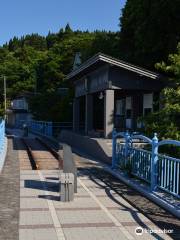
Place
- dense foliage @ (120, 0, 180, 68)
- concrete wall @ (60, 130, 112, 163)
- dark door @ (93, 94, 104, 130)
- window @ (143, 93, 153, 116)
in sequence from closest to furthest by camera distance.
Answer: concrete wall @ (60, 130, 112, 163) → dense foliage @ (120, 0, 180, 68) → window @ (143, 93, 153, 116) → dark door @ (93, 94, 104, 130)

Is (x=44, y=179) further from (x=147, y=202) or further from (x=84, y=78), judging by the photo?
(x=84, y=78)

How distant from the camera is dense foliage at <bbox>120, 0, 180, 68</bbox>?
23.7 meters

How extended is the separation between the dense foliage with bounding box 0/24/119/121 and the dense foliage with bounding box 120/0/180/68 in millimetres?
7136

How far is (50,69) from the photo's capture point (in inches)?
2594

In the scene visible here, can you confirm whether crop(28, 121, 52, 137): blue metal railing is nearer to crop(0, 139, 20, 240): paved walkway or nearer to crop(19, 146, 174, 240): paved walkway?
crop(0, 139, 20, 240): paved walkway

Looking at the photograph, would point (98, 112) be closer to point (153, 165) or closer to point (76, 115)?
point (76, 115)

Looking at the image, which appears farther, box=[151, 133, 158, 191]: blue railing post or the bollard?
box=[151, 133, 158, 191]: blue railing post

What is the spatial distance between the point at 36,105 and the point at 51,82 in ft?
56.3

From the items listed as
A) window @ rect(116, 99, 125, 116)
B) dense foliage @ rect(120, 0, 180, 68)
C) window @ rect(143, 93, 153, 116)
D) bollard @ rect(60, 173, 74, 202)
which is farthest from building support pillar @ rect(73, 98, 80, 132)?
bollard @ rect(60, 173, 74, 202)

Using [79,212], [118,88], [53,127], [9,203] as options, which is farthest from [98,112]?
[79,212]

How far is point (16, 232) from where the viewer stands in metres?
7.92

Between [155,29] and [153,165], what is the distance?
14400 millimetres

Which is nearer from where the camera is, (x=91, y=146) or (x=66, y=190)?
(x=66, y=190)

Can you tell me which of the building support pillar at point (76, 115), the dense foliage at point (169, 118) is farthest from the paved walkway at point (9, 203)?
the building support pillar at point (76, 115)
